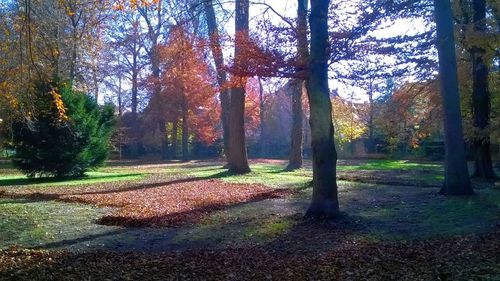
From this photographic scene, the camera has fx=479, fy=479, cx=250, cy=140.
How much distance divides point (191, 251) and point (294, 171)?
1825 cm

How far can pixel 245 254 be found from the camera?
7469 millimetres

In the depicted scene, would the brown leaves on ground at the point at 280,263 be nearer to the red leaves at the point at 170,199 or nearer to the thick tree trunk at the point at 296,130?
the red leaves at the point at 170,199

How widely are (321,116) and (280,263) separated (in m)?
4.00

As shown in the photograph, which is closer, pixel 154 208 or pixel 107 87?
pixel 154 208

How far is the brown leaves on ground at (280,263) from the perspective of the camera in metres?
6.08

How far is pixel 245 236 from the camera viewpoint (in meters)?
8.96

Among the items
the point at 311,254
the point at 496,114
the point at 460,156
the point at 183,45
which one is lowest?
the point at 311,254

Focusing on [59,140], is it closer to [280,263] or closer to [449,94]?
[449,94]

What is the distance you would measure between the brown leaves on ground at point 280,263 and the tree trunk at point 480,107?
11.6 m

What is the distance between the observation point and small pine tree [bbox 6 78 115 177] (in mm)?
20922

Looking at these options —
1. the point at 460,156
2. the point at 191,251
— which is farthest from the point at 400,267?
the point at 460,156

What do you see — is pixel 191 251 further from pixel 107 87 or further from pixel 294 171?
pixel 107 87

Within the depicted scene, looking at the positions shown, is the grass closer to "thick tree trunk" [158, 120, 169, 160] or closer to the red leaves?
the red leaves

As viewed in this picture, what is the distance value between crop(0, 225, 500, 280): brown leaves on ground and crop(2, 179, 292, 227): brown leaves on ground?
126 inches
